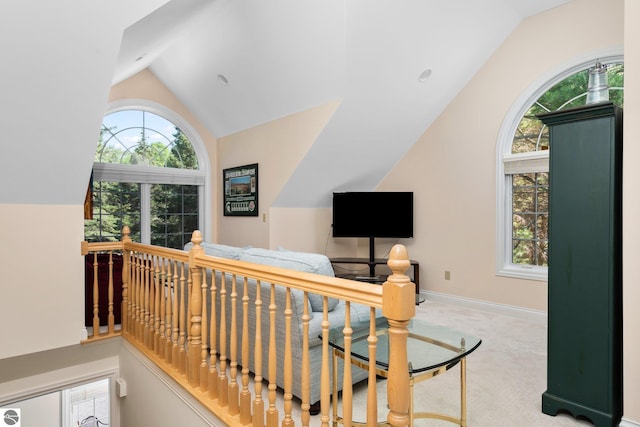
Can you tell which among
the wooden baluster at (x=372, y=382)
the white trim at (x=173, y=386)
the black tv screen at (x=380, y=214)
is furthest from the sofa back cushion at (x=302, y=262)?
the black tv screen at (x=380, y=214)

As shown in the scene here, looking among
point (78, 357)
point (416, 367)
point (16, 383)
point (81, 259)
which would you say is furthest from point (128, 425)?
A: point (416, 367)

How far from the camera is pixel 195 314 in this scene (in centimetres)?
236

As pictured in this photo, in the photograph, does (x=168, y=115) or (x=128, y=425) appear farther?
(x=168, y=115)

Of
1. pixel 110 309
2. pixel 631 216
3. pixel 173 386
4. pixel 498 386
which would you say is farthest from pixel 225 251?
pixel 631 216

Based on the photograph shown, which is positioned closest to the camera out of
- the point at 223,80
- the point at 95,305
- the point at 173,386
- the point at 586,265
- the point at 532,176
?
the point at 586,265

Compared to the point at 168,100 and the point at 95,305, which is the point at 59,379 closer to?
the point at 95,305

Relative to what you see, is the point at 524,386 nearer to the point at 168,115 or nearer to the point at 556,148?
the point at 556,148

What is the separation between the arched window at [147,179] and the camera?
5242 mm

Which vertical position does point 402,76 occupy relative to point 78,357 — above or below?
above

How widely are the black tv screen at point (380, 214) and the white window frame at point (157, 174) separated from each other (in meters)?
2.32

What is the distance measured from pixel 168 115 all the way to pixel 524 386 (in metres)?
5.40

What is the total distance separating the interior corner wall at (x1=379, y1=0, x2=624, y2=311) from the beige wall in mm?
2329

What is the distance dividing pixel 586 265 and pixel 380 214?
3.22 meters

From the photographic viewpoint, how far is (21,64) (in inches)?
89.9
